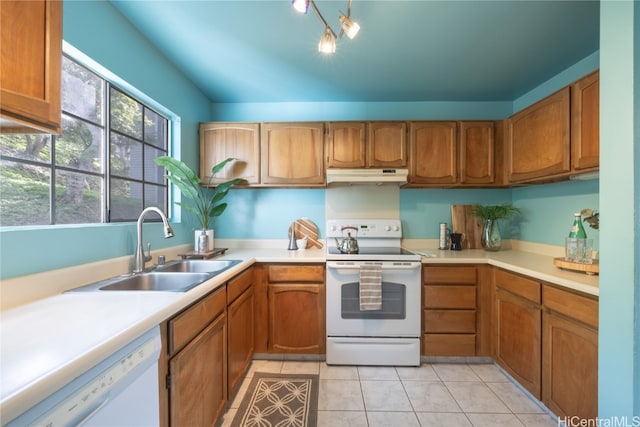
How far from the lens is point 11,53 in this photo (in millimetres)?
776

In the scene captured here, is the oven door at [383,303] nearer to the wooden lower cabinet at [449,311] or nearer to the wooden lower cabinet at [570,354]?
the wooden lower cabinet at [449,311]

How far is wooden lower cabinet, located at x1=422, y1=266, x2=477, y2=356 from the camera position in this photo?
7.26ft

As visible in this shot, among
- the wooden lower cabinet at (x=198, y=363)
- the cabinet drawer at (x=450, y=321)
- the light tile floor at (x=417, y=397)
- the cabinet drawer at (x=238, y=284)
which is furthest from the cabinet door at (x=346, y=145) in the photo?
the light tile floor at (x=417, y=397)

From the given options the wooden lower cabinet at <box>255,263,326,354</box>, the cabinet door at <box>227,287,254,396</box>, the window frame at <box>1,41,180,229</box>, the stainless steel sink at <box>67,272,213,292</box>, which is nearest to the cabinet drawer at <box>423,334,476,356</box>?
the wooden lower cabinet at <box>255,263,326,354</box>

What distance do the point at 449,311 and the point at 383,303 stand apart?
56cm

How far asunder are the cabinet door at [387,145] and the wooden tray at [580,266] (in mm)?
1357

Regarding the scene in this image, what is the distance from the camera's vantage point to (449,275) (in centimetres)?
222

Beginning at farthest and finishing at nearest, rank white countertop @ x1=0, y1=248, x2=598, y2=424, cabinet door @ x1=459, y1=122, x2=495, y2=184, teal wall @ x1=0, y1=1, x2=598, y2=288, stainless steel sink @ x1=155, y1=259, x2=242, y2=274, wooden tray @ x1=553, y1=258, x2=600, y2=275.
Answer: cabinet door @ x1=459, y1=122, x2=495, y2=184 < stainless steel sink @ x1=155, y1=259, x2=242, y2=274 < wooden tray @ x1=553, y1=258, x2=600, y2=275 < teal wall @ x1=0, y1=1, x2=598, y2=288 < white countertop @ x1=0, y1=248, x2=598, y2=424

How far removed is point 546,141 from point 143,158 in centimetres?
298

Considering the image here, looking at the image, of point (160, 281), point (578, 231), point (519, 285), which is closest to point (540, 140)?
point (578, 231)

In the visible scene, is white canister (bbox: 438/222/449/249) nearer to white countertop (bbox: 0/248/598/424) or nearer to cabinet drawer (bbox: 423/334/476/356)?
cabinet drawer (bbox: 423/334/476/356)

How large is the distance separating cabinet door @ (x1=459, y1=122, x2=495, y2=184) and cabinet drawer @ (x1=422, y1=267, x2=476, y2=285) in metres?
0.87

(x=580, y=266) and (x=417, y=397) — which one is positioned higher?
(x=580, y=266)

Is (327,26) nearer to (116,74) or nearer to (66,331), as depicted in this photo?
(116,74)
